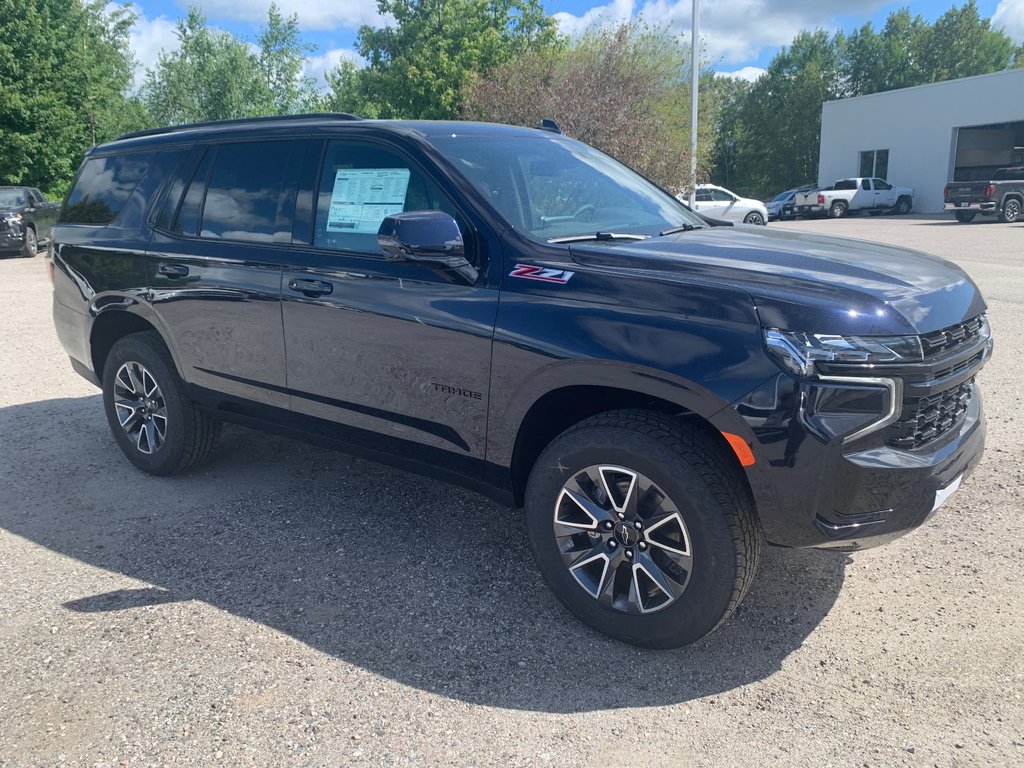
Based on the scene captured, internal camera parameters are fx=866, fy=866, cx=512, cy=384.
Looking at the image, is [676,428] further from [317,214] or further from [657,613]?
[317,214]

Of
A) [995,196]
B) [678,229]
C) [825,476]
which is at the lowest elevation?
[995,196]

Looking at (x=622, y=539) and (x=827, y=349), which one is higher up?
(x=827, y=349)

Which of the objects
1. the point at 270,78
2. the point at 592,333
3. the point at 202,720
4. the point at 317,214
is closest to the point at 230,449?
the point at 317,214

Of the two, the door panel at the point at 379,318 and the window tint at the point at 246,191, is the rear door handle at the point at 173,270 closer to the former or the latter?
the window tint at the point at 246,191

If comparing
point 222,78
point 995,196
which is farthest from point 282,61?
point 995,196

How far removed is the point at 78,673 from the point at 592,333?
2264 mm

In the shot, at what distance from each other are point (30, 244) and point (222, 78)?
875 inches

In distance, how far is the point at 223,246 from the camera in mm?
4480

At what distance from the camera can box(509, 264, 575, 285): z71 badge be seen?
327 centimetres

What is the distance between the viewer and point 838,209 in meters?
36.7

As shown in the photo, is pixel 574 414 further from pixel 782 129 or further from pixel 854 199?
pixel 782 129

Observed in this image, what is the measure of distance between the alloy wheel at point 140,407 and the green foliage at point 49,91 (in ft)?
78.7

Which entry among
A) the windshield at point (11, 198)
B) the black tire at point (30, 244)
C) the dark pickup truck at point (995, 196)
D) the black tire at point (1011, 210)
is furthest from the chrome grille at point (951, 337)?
the black tire at point (1011, 210)

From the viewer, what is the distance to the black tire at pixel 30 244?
19.6 m
